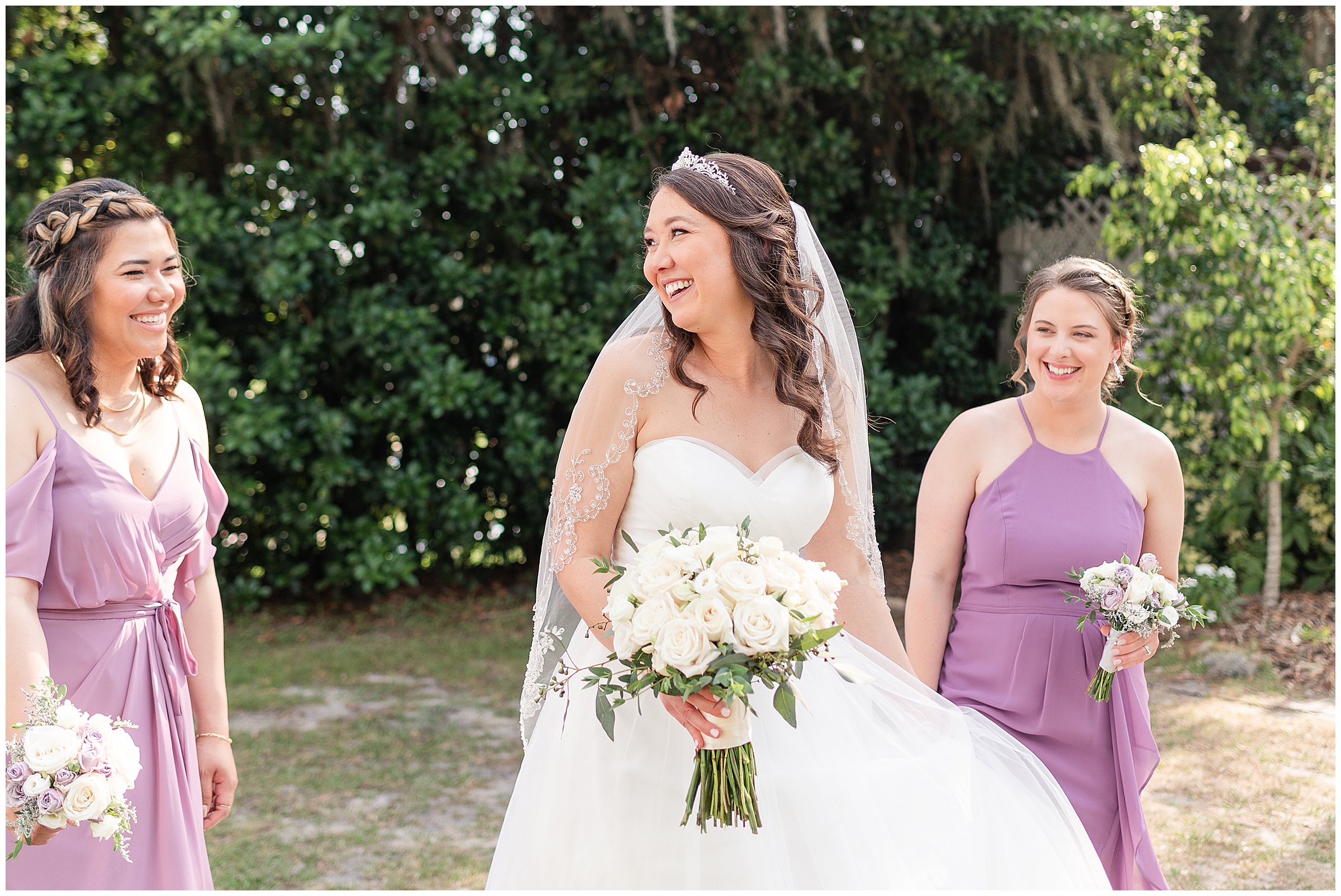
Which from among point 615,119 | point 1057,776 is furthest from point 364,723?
point 615,119

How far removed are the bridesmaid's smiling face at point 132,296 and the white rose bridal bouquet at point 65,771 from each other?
85 cm

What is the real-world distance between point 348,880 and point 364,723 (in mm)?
1871

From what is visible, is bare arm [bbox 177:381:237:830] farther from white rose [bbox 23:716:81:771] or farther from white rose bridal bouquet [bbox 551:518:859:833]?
white rose bridal bouquet [bbox 551:518:859:833]

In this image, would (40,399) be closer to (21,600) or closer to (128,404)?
(128,404)

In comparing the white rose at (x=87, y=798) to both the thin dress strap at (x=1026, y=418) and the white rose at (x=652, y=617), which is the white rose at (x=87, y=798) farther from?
the thin dress strap at (x=1026, y=418)

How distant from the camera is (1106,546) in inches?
120

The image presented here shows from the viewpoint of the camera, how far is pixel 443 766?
545 cm

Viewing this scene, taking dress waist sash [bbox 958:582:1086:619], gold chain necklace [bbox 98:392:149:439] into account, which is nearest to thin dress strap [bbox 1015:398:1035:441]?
dress waist sash [bbox 958:582:1086:619]

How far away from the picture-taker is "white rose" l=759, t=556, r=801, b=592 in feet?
6.70

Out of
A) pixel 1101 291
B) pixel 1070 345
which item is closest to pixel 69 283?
pixel 1070 345

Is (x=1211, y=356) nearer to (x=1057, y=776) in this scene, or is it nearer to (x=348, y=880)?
(x=1057, y=776)

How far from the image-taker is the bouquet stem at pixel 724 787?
6.88 ft

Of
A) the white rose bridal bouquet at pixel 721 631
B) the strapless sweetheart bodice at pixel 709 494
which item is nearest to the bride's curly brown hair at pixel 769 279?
the strapless sweetheart bodice at pixel 709 494

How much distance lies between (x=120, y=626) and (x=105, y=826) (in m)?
0.65
